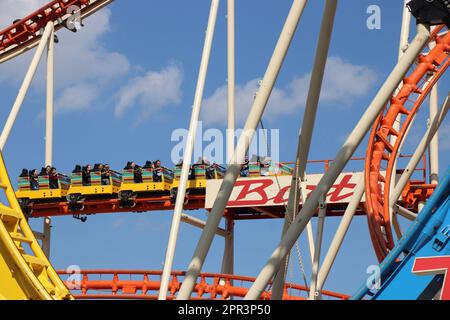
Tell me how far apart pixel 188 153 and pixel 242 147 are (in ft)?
9.16

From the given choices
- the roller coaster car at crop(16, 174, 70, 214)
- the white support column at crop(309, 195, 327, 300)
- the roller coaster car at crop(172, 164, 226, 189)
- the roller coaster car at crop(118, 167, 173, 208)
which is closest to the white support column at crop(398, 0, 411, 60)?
the roller coaster car at crop(172, 164, 226, 189)

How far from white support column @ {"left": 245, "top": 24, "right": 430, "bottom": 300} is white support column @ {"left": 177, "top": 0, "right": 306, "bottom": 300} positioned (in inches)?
22.0

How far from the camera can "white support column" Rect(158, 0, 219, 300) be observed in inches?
416

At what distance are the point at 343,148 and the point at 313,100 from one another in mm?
865

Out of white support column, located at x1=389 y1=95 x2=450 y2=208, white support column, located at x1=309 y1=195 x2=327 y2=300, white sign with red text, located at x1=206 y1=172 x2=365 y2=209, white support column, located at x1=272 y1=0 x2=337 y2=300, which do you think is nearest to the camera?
white support column, located at x1=309 y1=195 x2=327 y2=300

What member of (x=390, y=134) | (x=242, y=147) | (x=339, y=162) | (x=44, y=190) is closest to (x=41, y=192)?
(x=44, y=190)

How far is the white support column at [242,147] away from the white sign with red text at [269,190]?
9.46 meters

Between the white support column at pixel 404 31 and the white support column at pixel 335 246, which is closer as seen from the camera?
the white support column at pixel 335 246

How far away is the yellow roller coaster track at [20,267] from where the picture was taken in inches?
352

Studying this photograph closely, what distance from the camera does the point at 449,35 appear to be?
1673 centimetres

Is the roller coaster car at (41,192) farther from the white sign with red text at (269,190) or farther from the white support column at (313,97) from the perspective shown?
the white support column at (313,97)

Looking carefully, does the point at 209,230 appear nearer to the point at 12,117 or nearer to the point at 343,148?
the point at 343,148

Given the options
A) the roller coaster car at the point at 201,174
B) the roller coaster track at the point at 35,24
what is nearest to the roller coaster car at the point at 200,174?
the roller coaster car at the point at 201,174

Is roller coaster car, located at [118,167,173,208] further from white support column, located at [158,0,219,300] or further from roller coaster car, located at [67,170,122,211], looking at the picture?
white support column, located at [158,0,219,300]
